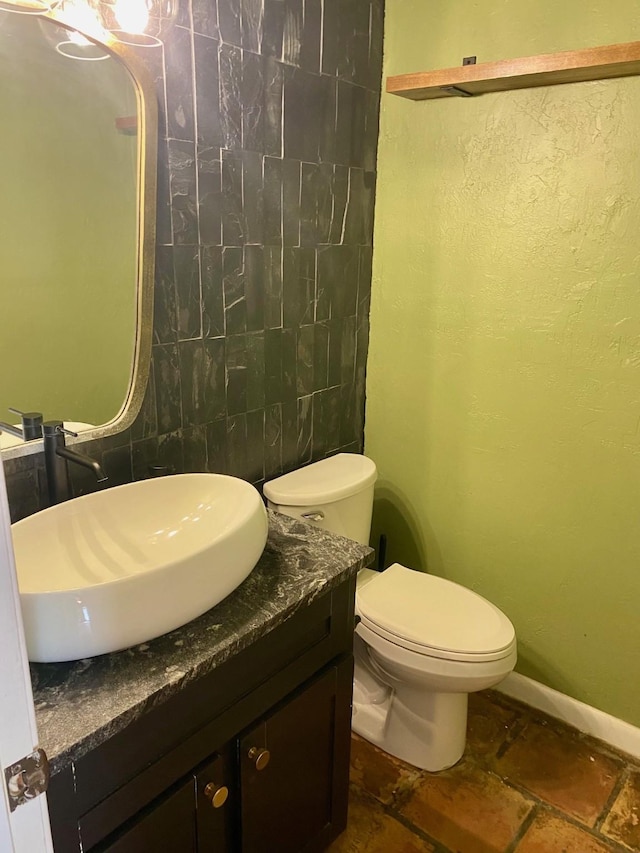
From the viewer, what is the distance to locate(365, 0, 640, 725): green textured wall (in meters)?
1.77

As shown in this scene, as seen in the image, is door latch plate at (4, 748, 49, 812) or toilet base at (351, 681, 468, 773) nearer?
door latch plate at (4, 748, 49, 812)

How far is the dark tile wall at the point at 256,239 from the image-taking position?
1562 millimetres

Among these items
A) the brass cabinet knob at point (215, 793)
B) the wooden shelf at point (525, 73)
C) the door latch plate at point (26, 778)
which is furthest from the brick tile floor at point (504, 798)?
the wooden shelf at point (525, 73)

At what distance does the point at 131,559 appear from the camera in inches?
52.4

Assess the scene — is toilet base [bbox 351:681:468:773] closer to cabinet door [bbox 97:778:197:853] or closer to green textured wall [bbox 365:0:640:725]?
green textured wall [bbox 365:0:640:725]

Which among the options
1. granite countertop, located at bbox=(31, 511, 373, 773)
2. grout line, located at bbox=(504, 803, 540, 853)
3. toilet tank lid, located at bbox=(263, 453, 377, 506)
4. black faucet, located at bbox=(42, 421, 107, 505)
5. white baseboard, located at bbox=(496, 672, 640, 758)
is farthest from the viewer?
white baseboard, located at bbox=(496, 672, 640, 758)

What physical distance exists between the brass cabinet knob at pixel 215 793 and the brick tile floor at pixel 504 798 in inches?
26.2

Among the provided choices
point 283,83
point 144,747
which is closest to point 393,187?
point 283,83

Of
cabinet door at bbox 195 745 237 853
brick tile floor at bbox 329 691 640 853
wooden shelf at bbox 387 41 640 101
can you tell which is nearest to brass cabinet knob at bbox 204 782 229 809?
cabinet door at bbox 195 745 237 853

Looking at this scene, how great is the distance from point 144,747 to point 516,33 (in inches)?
75.7

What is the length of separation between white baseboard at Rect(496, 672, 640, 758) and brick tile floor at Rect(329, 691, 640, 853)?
0.03 m

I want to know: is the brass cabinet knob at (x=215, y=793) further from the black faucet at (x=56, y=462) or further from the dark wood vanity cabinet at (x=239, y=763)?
the black faucet at (x=56, y=462)

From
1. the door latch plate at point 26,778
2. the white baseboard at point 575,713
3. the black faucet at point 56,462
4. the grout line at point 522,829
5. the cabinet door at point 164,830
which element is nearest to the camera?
the door latch plate at point 26,778

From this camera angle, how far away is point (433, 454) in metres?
2.24
